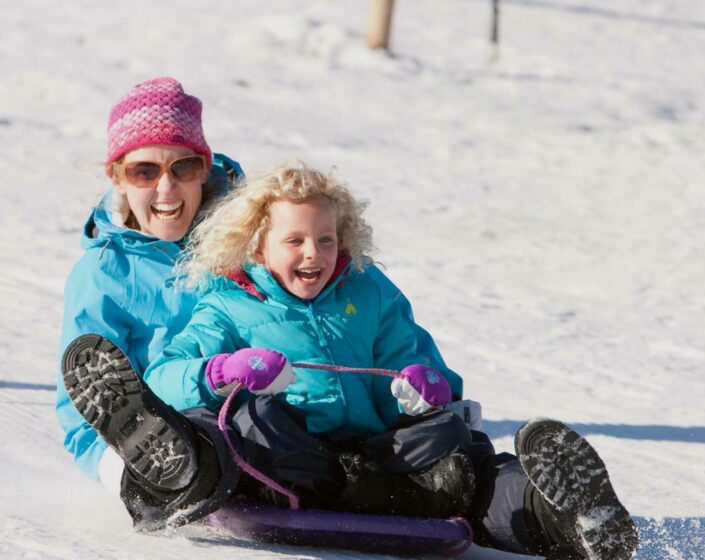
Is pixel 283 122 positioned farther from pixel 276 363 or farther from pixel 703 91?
pixel 276 363

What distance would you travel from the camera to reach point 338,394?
3.35m

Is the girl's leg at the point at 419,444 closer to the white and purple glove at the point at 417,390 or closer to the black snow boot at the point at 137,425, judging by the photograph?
the white and purple glove at the point at 417,390

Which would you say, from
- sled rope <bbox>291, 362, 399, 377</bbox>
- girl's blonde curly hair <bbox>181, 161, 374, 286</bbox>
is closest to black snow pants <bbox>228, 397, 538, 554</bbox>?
sled rope <bbox>291, 362, 399, 377</bbox>

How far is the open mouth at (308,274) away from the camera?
342 cm

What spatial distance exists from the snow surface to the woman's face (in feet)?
1.08

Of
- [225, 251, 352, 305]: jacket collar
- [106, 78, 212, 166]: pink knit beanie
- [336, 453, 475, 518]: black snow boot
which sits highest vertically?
[106, 78, 212, 166]: pink knit beanie

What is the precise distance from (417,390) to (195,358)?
573 millimetres

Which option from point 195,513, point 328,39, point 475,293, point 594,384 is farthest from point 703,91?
point 195,513

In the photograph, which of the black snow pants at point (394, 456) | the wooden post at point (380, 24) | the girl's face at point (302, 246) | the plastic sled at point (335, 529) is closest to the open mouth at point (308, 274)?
Result: the girl's face at point (302, 246)

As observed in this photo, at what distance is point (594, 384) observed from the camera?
209 inches

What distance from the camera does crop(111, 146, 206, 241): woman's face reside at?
3.88 metres

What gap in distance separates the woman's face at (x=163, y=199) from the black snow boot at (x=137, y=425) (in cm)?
99

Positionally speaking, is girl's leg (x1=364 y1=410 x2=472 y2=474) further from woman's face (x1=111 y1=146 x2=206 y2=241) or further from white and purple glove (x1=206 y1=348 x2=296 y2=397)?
woman's face (x1=111 y1=146 x2=206 y2=241)

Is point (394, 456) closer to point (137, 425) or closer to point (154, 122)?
point (137, 425)
